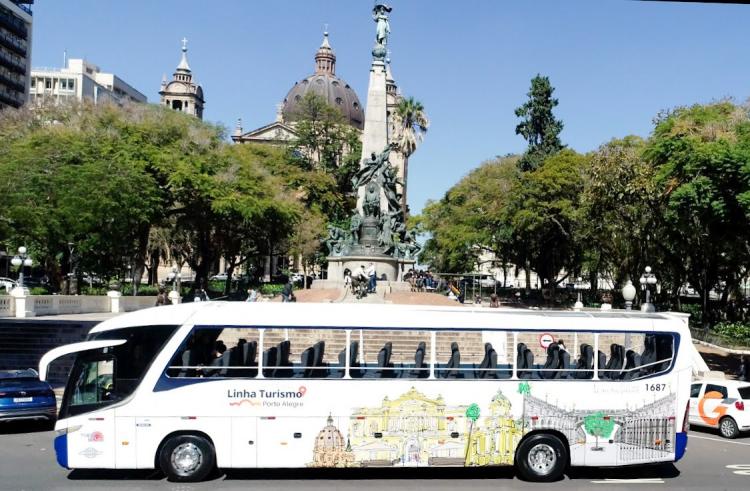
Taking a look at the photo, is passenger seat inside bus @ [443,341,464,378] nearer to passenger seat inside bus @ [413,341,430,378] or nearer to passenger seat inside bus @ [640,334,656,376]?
passenger seat inside bus @ [413,341,430,378]

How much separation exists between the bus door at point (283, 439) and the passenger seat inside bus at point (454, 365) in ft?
6.77

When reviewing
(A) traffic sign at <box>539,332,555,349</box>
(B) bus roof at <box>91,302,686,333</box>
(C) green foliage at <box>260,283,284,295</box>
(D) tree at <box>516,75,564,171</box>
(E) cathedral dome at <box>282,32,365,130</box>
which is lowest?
(A) traffic sign at <box>539,332,555,349</box>

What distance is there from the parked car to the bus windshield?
4461 millimetres

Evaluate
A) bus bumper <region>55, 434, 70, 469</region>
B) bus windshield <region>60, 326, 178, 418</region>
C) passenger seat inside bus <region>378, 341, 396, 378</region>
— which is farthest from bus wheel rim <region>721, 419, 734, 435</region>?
bus bumper <region>55, 434, 70, 469</region>

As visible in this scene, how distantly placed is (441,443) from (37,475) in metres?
6.28

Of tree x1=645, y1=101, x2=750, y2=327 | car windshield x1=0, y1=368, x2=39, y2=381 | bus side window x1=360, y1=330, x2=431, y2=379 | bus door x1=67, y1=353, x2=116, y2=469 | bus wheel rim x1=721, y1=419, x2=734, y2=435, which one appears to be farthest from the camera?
tree x1=645, y1=101, x2=750, y2=327

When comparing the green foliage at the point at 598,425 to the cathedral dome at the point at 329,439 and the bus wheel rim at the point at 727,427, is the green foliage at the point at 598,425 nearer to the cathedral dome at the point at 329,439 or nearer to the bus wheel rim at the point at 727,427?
the cathedral dome at the point at 329,439

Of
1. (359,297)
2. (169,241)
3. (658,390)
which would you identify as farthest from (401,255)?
(658,390)

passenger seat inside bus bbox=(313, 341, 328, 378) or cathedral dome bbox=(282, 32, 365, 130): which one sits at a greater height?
cathedral dome bbox=(282, 32, 365, 130)

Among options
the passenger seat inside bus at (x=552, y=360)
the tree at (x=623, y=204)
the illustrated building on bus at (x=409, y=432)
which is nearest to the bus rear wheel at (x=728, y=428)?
the passenger seat inside bus at (x=552, y=360)

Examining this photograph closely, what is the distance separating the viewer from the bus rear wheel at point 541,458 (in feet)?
39.1

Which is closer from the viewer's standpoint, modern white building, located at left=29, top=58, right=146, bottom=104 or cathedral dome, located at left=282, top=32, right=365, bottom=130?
modern white building, located at left=29, top=58, right=146, bottom=104

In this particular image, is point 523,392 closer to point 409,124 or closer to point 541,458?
point 541,458

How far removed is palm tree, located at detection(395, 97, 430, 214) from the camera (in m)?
88.8
